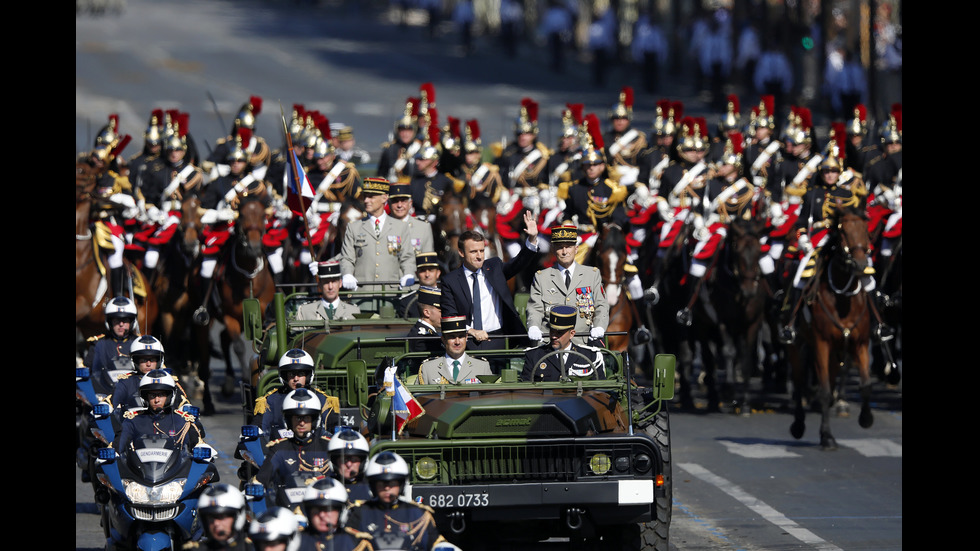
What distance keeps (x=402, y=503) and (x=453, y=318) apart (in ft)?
10.9

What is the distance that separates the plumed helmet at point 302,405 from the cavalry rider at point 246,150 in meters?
12.5

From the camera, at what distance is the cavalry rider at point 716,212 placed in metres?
25.1

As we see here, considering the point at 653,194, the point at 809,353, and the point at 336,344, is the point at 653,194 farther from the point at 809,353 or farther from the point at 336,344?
the point at 336,344

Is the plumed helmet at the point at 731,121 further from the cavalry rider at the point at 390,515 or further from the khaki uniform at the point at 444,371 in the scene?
the cavalry rider at the point at 390,515

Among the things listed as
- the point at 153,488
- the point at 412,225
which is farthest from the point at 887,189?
the point at 153,488

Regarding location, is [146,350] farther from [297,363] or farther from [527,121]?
[527,121]

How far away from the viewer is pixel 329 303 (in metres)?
19.1


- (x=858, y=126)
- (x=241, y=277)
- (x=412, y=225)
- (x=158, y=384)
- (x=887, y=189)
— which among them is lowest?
(x=158, y=384)

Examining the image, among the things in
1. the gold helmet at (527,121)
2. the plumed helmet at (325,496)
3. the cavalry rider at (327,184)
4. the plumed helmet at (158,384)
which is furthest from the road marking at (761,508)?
the gold helmet at (527,121)

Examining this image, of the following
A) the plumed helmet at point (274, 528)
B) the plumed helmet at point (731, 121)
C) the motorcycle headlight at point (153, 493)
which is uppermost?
the plumed helmet at point (731, 121)

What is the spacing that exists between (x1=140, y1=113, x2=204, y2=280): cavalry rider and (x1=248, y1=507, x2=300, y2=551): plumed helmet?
49.7 ft

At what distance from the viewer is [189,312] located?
83.7 ft

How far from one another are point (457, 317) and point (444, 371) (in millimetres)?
419
